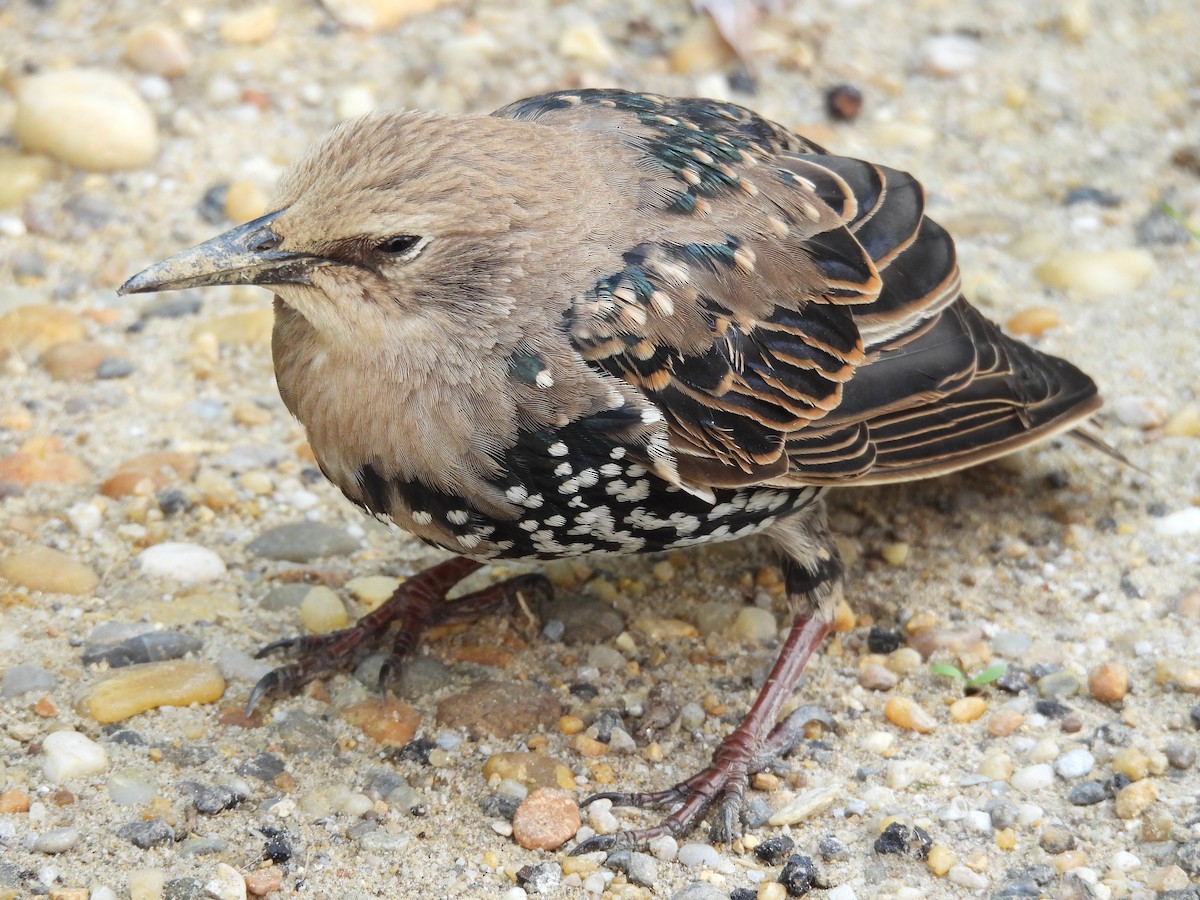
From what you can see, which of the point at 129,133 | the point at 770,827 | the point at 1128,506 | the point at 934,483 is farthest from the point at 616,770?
the point at 129,133

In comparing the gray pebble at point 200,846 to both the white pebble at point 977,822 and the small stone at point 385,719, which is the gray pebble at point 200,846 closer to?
the small stone at point 385,719

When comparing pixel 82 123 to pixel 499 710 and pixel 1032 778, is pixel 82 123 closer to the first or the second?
pixel 499 710

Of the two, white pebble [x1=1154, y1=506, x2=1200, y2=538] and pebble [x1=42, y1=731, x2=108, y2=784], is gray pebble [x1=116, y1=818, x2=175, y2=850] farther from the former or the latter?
white pebble [x1=1154, y1=506, x2=1200, y2=538]

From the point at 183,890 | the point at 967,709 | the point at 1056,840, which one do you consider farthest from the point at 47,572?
the point at 1056,840

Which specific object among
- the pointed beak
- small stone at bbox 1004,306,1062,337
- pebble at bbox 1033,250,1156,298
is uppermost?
pebble at bbox 1033,250,1156,298

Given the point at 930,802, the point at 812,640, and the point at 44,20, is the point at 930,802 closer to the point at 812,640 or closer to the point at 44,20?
the point at 812,640

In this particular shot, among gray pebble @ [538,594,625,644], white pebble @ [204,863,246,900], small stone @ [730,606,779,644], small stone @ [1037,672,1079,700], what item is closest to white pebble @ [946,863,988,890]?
small stone @ [1037,672,1079,700]
